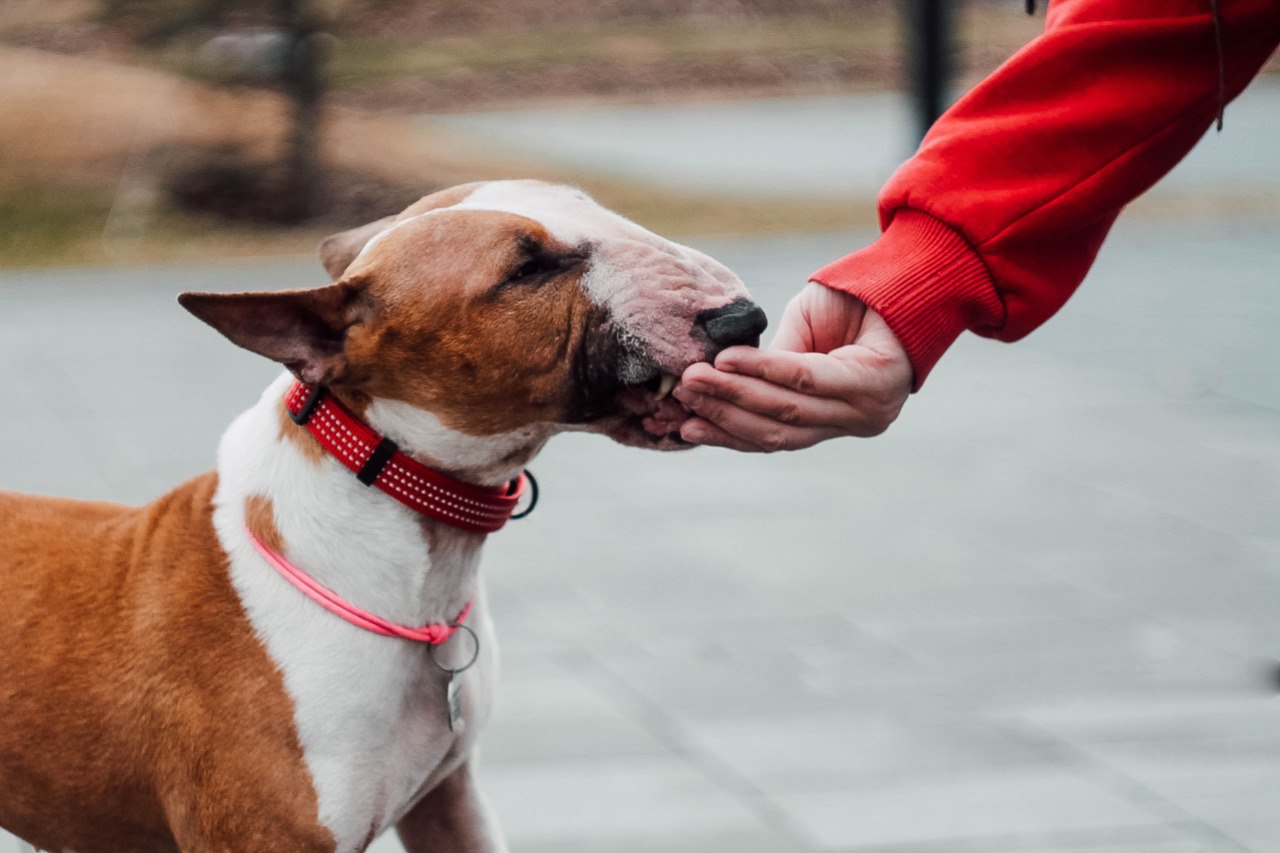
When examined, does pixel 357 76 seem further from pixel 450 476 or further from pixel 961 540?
pixel 450 476

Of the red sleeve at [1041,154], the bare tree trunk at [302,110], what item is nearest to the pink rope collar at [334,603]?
the red sleeve at [1041,154]

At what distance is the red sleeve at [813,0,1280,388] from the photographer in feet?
8.71

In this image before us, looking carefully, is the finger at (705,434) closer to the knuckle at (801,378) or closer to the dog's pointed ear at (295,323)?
the knuckle at (801,378)

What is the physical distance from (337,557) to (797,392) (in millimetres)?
810

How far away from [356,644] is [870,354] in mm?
962

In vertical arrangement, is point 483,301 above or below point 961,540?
above

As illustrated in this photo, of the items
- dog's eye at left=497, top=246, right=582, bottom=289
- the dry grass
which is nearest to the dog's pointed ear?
dog's eye at left=497, top=246, right=582, bottom=289

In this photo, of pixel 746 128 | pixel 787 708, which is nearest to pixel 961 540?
pixel 787 708

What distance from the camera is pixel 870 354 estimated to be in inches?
104

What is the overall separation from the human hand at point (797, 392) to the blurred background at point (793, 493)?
61.8 inches

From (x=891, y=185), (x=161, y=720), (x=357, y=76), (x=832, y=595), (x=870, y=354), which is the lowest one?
(x=357, y=76)

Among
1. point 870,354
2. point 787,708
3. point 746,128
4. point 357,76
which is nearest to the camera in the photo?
point 870,354

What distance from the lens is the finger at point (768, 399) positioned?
2.54 meters

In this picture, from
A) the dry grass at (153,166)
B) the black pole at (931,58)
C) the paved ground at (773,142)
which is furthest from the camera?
the paved ground at (773,142)
